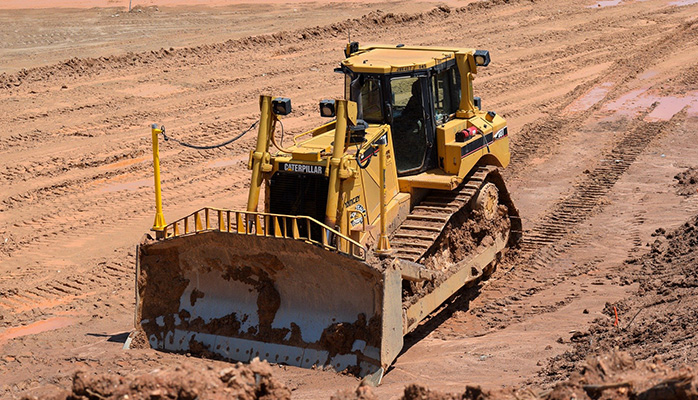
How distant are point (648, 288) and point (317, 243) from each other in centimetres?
374

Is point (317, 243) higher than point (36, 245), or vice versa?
point (317, 243)

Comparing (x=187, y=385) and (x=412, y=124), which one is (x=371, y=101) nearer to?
(x=412, y=124)

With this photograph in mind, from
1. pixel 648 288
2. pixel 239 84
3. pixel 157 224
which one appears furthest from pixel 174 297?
pixel 239 84

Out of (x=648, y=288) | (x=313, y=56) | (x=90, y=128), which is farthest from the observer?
(x=313, y=56)

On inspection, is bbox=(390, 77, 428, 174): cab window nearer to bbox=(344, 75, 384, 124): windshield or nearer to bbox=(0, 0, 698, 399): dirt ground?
bbox=(344, 75, 384, 124): windshield

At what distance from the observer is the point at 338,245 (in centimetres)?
843

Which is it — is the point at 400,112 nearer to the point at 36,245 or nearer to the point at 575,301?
the point at 575,301

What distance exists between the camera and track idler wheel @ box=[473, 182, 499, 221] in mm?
10734

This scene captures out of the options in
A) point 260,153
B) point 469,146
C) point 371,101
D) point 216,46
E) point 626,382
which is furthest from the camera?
point 216,46

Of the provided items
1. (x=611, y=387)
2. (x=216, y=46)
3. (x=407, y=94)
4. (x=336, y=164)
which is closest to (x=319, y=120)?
(x=216, y=46)

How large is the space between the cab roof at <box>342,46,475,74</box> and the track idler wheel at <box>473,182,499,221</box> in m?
1.54

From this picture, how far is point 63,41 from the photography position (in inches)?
902

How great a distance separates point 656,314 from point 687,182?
18.0ft

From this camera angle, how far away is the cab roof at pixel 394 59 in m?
9.68
